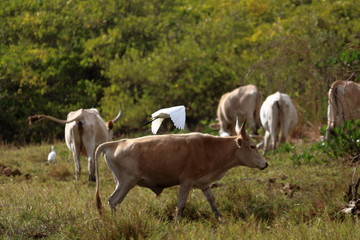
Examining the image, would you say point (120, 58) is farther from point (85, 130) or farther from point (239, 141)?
point (239, 141)

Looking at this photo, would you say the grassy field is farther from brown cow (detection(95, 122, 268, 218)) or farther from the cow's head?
the cow's head

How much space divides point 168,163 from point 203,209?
0.73 m

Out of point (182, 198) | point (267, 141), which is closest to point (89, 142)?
point (182, 198)

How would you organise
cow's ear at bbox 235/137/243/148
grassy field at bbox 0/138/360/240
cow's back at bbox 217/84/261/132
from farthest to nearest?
cow's back at bbox 217/84/261/132 < cow's ear at bbox 235/137/243/148 < grassy field at bbox 0/138/360/240

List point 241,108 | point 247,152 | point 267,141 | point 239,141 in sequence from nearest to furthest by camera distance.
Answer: point 239,141, point 247,152, point 267,141, point 241,108

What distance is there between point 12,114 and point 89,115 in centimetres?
1122

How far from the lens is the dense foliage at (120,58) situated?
22.8 meters

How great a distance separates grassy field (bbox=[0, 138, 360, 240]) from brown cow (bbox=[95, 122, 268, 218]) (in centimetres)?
25

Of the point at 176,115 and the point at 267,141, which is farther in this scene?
the point at 267,141

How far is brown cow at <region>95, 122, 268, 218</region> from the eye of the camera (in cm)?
795

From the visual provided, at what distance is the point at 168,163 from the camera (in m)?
8.02

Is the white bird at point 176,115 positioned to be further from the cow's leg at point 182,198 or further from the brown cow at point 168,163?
the cow's leg at point 182,198

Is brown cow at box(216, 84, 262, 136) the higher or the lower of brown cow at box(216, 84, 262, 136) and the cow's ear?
the lower

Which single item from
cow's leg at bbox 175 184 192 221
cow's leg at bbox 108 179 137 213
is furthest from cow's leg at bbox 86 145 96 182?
cow's leg at bbox 175 184 192 221
